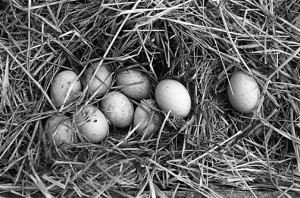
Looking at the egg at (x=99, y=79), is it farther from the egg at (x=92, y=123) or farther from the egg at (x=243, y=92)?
the egg at (x=243, y=92)

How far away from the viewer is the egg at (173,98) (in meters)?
1.84

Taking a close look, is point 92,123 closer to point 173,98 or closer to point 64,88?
point 64,88

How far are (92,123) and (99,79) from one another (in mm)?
215

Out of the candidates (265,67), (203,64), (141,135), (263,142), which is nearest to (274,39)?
(265,67)

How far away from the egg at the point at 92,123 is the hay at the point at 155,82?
0.16 feet

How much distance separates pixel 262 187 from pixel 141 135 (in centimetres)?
61

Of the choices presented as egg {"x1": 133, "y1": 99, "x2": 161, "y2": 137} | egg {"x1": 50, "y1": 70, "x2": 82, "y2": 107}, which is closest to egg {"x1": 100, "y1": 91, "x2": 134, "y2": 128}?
egg {"x1": 133, "y1": 99, "x2": 161, "y2": 137}

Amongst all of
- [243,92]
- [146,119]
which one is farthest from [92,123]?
[243,92]

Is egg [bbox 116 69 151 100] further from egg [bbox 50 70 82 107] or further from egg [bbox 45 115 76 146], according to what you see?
egg [bbox 45 115 76 146]

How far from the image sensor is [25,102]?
1851mm

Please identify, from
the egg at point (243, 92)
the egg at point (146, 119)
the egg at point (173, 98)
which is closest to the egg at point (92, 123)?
the egg at point (146, 119)

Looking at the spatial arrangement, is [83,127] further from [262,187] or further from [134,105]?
[262,187]

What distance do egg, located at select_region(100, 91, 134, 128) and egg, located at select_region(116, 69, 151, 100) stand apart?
0.04m

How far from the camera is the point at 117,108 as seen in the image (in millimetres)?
1879
